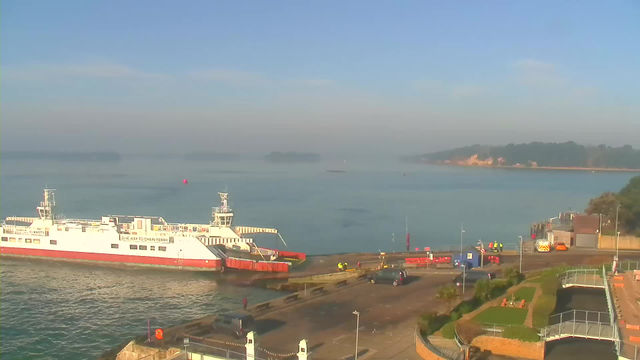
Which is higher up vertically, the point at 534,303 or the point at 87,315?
the point at 534,303

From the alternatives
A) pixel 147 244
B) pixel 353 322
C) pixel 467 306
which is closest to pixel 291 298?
pixel 353 322

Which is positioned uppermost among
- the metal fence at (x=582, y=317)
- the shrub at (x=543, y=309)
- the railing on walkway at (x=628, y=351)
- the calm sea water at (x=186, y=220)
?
the railing on walkway at (x=628, y=351)

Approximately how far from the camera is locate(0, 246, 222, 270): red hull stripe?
38281 mm

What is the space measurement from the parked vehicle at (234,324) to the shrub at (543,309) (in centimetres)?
941

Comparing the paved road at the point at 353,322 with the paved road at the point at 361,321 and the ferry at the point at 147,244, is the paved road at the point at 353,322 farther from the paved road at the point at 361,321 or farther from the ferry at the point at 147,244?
the ferry at the point at 147,244

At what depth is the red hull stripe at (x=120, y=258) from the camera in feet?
126

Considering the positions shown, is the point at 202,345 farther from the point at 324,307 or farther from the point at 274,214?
the point at 274,214

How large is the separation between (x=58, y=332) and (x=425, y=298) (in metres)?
16.9

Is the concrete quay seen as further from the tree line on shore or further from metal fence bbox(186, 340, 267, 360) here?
the tree line on shore

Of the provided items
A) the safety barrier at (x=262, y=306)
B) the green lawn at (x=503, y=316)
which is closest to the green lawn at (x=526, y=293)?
the green lawn at (x=503, y=316)

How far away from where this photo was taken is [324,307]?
74.3ft

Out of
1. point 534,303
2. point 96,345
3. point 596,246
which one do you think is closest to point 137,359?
point 96,345

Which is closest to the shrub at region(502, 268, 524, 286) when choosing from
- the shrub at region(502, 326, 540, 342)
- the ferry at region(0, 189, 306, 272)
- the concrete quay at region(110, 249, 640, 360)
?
the concrete quay at region(110, 249, 640, 360)

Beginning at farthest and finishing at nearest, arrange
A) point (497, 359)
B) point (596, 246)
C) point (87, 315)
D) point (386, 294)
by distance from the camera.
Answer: point (596, 246), point (87, 315), point (386, 294), point (497, 359)
